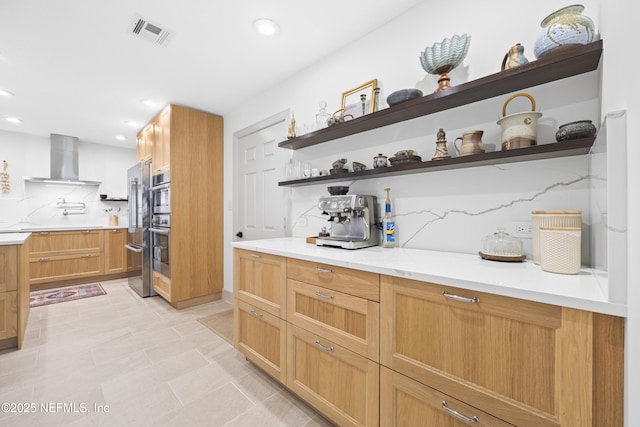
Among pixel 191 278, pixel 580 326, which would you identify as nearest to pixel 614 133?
pixel 580 326

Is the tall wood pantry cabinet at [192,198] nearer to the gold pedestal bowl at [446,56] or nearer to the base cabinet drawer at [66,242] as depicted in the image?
the base cabinet drawer at [66,242]

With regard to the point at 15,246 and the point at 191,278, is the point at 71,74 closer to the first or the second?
the point at 15,246

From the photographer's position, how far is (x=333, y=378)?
4.52ft

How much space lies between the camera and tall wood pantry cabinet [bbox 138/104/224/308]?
3.21 meters

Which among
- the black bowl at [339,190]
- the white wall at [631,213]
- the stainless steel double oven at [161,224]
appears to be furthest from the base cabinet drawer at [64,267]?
the white wall at [631,213]

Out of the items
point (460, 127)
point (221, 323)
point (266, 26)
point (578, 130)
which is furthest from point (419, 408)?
point (266, 26)

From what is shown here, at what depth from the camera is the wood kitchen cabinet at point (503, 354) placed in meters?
0.72

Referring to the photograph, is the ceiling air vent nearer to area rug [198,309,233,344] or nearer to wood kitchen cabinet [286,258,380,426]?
wood kitchen cabinet [286,258,380,426]

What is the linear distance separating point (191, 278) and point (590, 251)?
3633 millimetres

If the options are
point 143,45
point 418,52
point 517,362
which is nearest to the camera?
point 517,362

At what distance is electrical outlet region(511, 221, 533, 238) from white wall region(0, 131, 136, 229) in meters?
6.46

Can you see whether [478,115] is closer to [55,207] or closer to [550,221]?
[550,221]

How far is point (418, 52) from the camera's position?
5.64 ft

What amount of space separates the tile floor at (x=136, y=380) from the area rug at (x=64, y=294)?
0.92m
